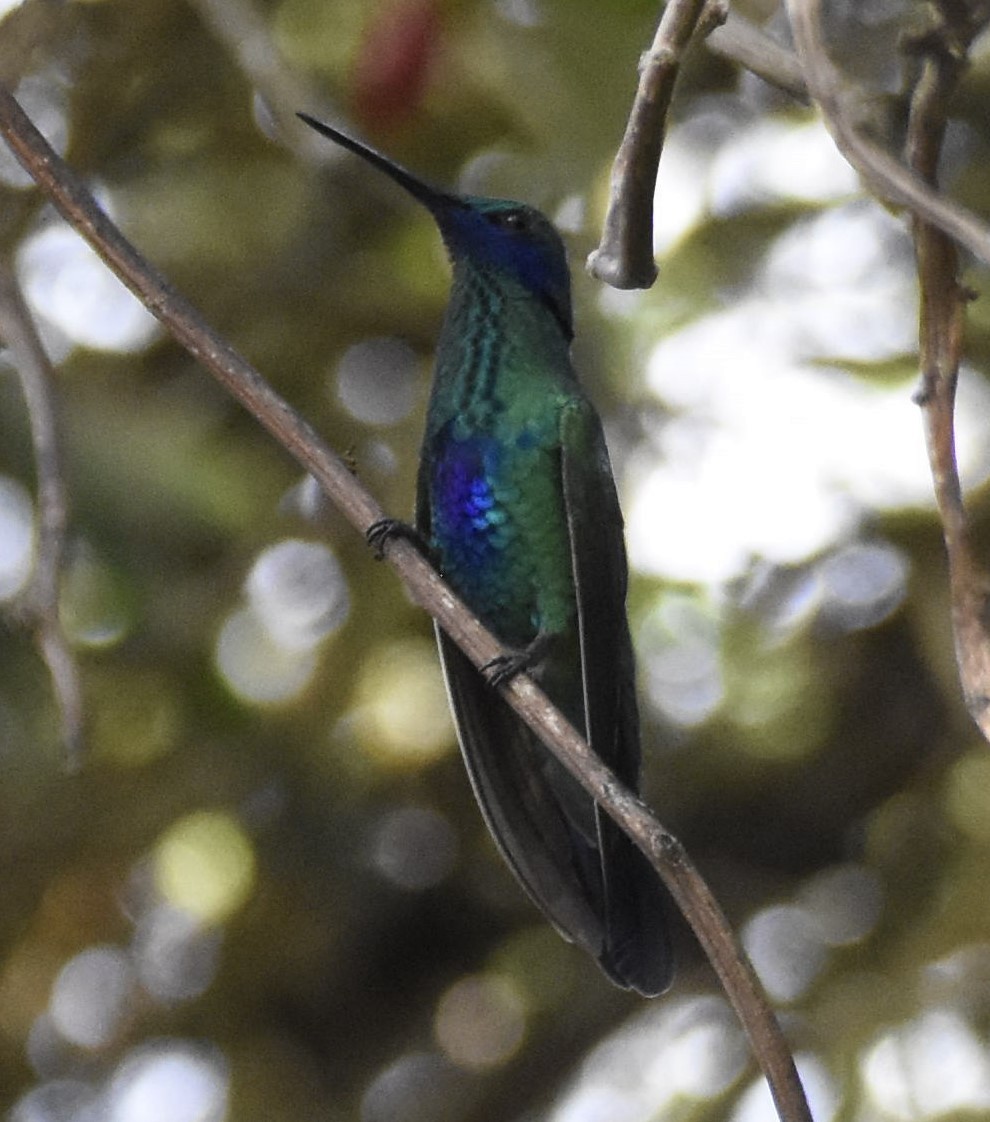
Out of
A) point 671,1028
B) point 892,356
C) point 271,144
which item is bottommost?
point 671,1028

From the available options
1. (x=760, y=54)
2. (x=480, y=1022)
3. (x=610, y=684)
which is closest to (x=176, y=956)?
(x=480, y=1022)

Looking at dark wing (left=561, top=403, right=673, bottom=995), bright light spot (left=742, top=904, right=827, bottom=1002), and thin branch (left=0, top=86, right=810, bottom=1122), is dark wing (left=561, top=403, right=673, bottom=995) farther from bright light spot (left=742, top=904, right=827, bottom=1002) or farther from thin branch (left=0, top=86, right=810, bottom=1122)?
bright light spot (left=742, top=904, right=827, bottom=1002)

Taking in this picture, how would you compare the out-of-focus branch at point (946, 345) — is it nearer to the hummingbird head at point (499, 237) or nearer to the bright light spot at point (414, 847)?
the hummingbird head at point (499, 237)

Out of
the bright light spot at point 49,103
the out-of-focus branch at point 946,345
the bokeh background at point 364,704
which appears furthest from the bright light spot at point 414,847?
the out-of-focus branch at point 946,345

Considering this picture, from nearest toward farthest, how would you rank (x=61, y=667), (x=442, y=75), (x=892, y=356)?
(x=61, y=667) < (x=442, y=75) < (x=892, y=356)

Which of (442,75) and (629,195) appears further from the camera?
(442,75)

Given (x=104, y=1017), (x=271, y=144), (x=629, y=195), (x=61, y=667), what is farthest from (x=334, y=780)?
(x=629, y=195)

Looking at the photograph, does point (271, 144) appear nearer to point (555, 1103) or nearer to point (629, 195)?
point (555, 1103)
